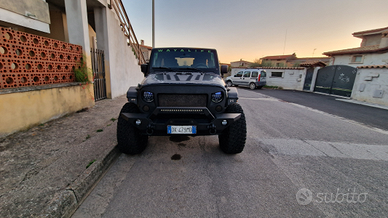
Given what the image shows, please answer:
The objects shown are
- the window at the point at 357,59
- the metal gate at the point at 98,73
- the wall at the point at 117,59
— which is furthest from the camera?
the window at the point at 357,59

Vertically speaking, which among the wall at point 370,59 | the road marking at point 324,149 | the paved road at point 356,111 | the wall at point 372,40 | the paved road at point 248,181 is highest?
the wall at point 372,40

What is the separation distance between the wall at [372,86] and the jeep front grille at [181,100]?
12264mm

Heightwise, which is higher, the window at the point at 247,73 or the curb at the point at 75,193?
the window at the point at 247,73

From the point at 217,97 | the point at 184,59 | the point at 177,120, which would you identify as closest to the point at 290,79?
the point at 184,59

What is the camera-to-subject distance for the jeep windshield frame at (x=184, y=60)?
3.53 m

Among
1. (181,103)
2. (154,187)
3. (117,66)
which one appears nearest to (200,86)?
(181,103)

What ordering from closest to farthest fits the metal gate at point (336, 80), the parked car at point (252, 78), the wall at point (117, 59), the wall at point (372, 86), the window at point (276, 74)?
the wall at point (117, 59) < the wall at point (372, 86) < the metal gate at point (336, 80) < the parked car at point (252, 78) < the window at point (276, 74)

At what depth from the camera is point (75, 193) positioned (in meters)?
1.82

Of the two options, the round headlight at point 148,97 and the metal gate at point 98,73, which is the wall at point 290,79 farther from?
the round headlight at point 148,97

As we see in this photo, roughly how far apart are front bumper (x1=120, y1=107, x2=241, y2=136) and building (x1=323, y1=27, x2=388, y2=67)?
69.7 feet

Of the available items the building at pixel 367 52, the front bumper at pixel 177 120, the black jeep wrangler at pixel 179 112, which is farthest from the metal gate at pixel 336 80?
the front bumper at pixel 177 120

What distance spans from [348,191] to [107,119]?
490 cm

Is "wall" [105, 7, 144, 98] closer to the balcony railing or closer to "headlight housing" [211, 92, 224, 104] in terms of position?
the balcony railing

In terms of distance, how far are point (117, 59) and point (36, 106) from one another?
4.41 meters
